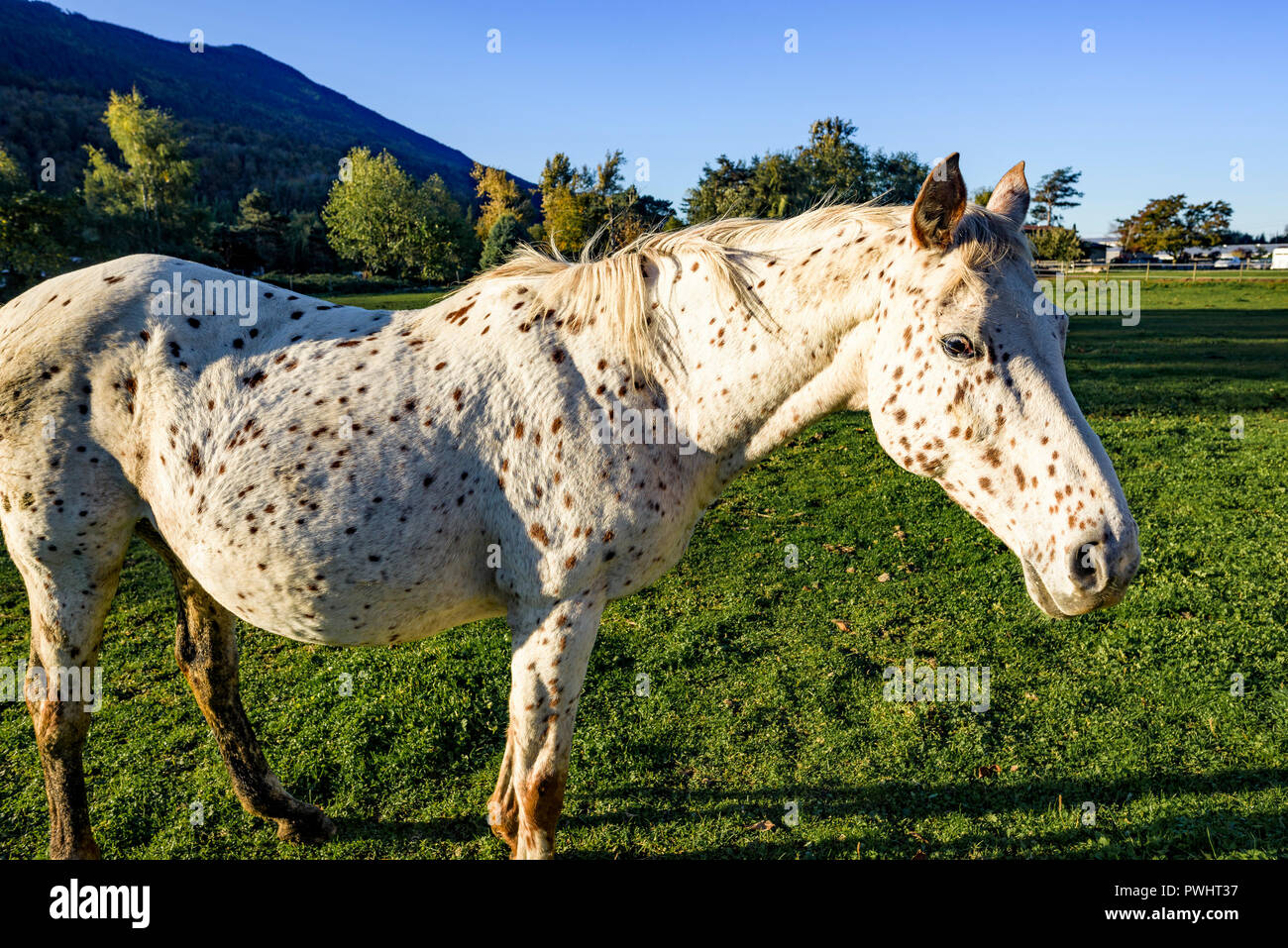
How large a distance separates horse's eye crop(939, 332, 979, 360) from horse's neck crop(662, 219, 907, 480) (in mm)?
269

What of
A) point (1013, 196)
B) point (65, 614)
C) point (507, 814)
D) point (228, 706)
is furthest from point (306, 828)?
point (1013, 196)

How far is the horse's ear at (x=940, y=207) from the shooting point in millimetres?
1932

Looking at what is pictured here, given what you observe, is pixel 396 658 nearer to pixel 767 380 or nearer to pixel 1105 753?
pixel 767 380

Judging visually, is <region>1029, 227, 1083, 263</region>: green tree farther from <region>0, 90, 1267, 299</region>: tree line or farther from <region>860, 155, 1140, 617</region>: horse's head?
<region>860, 155, 1140, 617</region>: horse's head

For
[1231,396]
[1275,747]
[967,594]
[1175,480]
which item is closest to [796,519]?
[967,594]

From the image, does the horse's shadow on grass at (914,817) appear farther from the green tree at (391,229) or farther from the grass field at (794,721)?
the green tree at (391,229)

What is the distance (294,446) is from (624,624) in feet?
11.5

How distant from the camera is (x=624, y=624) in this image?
5.39m

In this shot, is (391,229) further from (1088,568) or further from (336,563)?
(1088,568)

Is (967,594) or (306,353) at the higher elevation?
(306,353)

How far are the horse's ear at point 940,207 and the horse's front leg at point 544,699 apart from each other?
156cm

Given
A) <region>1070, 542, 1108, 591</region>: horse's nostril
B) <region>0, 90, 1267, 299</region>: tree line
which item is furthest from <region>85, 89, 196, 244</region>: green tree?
<region>1070, 542, 1108, 591</region>: horse's nostril

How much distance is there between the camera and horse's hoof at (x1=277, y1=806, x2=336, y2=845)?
130 inches

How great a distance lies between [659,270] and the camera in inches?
98.1
